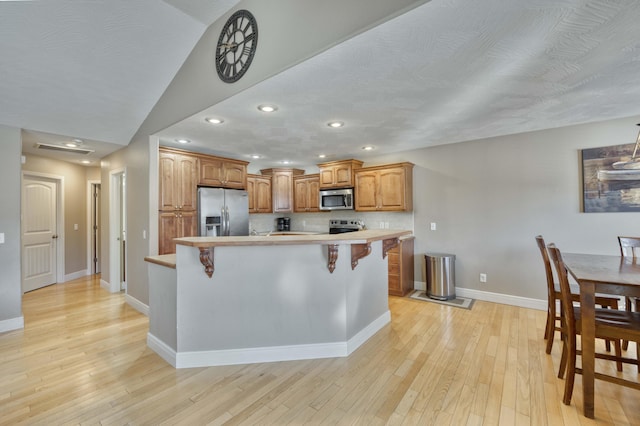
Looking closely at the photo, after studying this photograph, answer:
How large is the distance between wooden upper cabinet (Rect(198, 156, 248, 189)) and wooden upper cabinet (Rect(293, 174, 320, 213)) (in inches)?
53.2

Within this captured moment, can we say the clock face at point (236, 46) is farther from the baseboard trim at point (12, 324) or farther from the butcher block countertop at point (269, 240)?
the baseboard trim at point (12, 324)

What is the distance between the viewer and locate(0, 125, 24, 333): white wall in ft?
10.6

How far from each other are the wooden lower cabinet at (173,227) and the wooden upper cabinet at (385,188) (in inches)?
112

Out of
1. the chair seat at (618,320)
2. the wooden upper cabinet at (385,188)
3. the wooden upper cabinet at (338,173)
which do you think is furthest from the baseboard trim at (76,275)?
the chair seat at (618,320)

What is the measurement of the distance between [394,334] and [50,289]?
19.8 ft

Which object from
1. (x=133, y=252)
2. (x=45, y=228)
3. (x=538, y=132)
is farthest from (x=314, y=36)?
(x=45, y=228)

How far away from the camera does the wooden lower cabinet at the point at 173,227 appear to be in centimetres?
379

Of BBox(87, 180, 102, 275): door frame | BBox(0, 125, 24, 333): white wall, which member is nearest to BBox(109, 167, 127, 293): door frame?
BBox(0, 125, 24, 333): white wall

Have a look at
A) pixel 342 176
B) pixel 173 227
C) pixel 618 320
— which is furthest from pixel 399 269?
pixel 173 227

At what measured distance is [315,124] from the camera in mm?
3318

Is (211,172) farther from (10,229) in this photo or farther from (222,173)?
(10,229)

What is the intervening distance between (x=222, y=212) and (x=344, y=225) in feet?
7.89

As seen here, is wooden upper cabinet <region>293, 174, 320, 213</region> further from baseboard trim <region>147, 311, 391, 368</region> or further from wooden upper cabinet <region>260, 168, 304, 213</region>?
baseboard trim <region>147, 311, 391, 368</region>

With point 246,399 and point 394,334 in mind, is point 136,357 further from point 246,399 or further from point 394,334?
point 394,334
